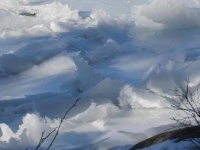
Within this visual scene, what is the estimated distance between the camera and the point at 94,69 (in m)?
8.47

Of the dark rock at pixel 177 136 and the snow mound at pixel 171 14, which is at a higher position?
the snow mound at pixel 171 14

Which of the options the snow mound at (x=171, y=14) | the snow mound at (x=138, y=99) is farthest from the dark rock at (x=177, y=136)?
the snow mound at (x=171, y=14)

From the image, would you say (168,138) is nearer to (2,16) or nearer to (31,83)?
(31,83)

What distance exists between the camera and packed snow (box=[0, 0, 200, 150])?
557cm

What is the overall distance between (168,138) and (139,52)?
6.23m

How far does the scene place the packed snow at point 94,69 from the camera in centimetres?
557

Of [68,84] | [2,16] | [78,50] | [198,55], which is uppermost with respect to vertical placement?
[2,16]

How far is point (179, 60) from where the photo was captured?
826cm

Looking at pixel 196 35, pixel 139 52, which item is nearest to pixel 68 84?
pixel 139 52

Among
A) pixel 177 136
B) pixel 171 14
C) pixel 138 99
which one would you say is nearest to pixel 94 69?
pixel 138 99

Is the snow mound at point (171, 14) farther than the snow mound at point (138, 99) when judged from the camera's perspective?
Yes

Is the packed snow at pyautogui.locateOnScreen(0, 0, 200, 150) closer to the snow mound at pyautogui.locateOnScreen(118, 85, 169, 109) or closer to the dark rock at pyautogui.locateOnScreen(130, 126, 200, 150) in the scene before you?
the snow mound at pyautogui.locateOnScreen(118, 85, 169, 109)

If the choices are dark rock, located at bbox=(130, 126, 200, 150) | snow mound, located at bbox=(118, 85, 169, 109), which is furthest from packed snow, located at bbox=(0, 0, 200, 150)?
dark rock, located at bbox=(130, 126, 200, 150)

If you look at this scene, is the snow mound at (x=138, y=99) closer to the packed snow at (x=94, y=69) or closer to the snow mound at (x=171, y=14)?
the packed snow at (x=94, y=69)
